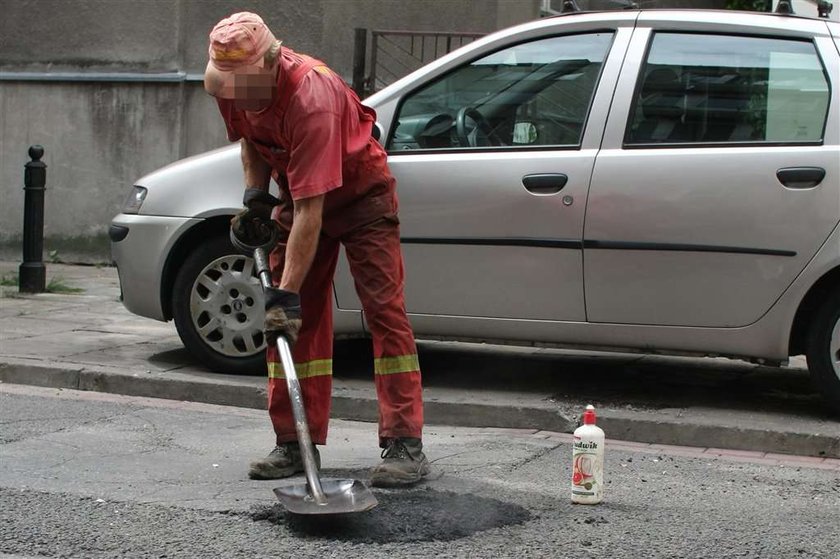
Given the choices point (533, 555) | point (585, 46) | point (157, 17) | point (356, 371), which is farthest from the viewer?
point (157, 17)

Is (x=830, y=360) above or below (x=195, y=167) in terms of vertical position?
below

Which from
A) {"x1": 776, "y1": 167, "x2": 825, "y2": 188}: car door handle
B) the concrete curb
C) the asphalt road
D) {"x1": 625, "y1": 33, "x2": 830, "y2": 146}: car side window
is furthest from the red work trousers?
{"x1": 776, "y1": 167, "x2": 825, "y2": 188}: car door handle

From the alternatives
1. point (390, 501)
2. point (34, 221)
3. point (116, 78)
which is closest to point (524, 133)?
point (390, 501)

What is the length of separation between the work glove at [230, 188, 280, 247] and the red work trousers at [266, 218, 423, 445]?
0.10 meters

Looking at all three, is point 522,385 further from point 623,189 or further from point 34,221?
point 34,221

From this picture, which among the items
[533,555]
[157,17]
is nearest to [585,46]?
[533,555]

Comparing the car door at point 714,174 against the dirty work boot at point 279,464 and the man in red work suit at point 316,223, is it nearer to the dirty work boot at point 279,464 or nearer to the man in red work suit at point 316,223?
the man in red work suit at point 316,223

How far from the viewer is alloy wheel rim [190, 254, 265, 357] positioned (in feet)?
20.8

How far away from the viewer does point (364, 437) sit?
5.65m

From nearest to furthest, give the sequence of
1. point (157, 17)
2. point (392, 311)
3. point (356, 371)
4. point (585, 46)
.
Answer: point (392, 311)
point (585, 46)
point (356, 371)
point (157, 17)

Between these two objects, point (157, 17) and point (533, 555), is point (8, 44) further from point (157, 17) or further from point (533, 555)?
point (533, 555)

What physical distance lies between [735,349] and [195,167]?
2.81 m

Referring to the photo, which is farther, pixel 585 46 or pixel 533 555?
pixel 585 46

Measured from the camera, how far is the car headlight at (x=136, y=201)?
21.6ft
